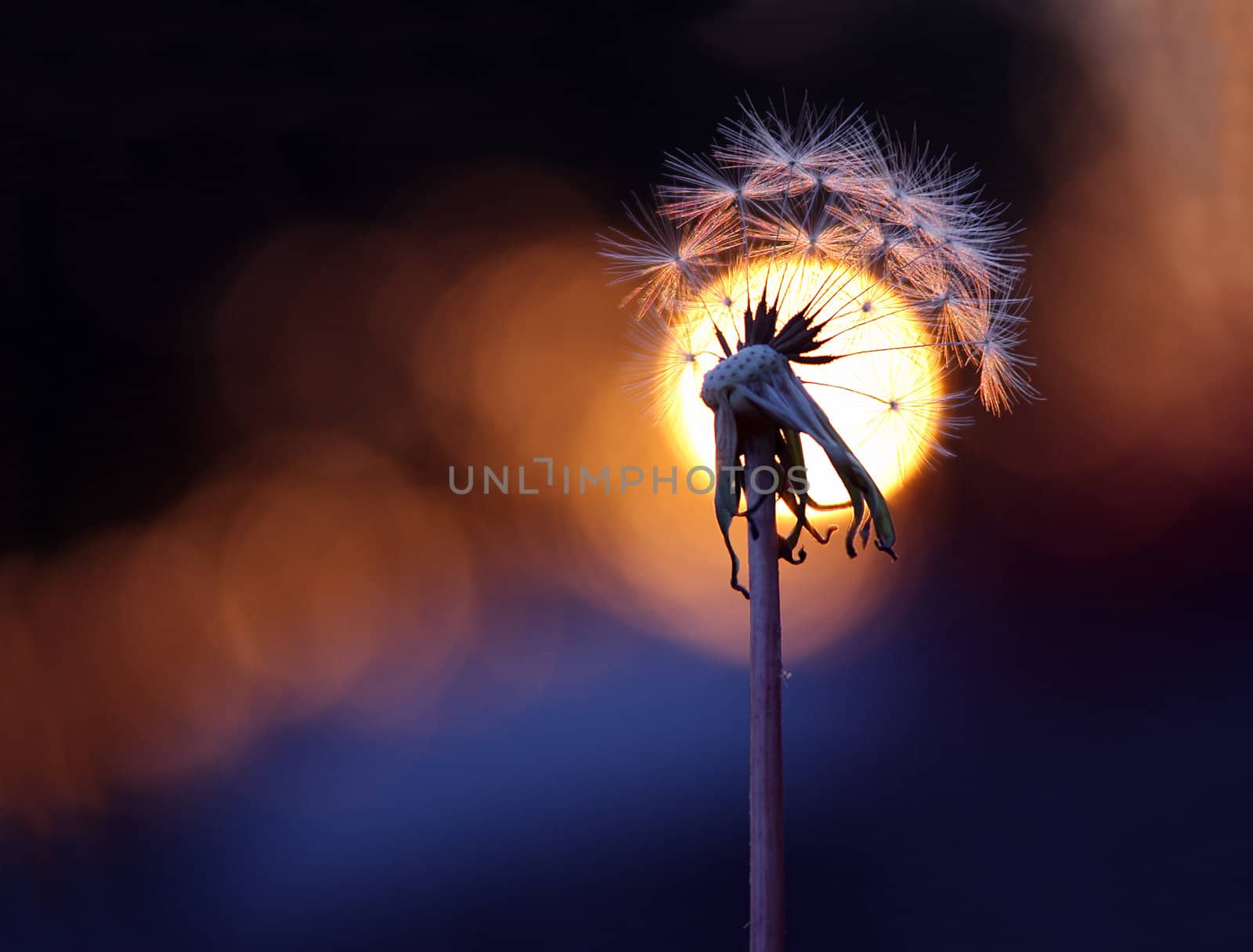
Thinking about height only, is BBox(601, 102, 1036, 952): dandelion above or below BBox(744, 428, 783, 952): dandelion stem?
above

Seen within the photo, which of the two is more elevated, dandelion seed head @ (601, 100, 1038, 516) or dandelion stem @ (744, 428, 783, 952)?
dandelion seed head @ (601, 100, 1038, 516)

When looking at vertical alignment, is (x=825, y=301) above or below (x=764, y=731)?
above

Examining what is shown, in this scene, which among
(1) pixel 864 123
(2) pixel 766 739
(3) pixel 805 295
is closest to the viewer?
(2) pixel 766 739

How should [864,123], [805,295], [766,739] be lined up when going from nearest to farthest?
[766,739], [805,295], [864,123]

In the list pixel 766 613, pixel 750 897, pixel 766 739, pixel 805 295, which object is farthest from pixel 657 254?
pixel 750 897

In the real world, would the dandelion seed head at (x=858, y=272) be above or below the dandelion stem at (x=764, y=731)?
above

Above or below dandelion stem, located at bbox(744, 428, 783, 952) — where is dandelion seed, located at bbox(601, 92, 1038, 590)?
above

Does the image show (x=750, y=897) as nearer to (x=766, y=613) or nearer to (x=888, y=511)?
(x=766, y=613)

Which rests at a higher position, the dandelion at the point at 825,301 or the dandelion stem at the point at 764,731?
the dandelion at the point at 825,301
